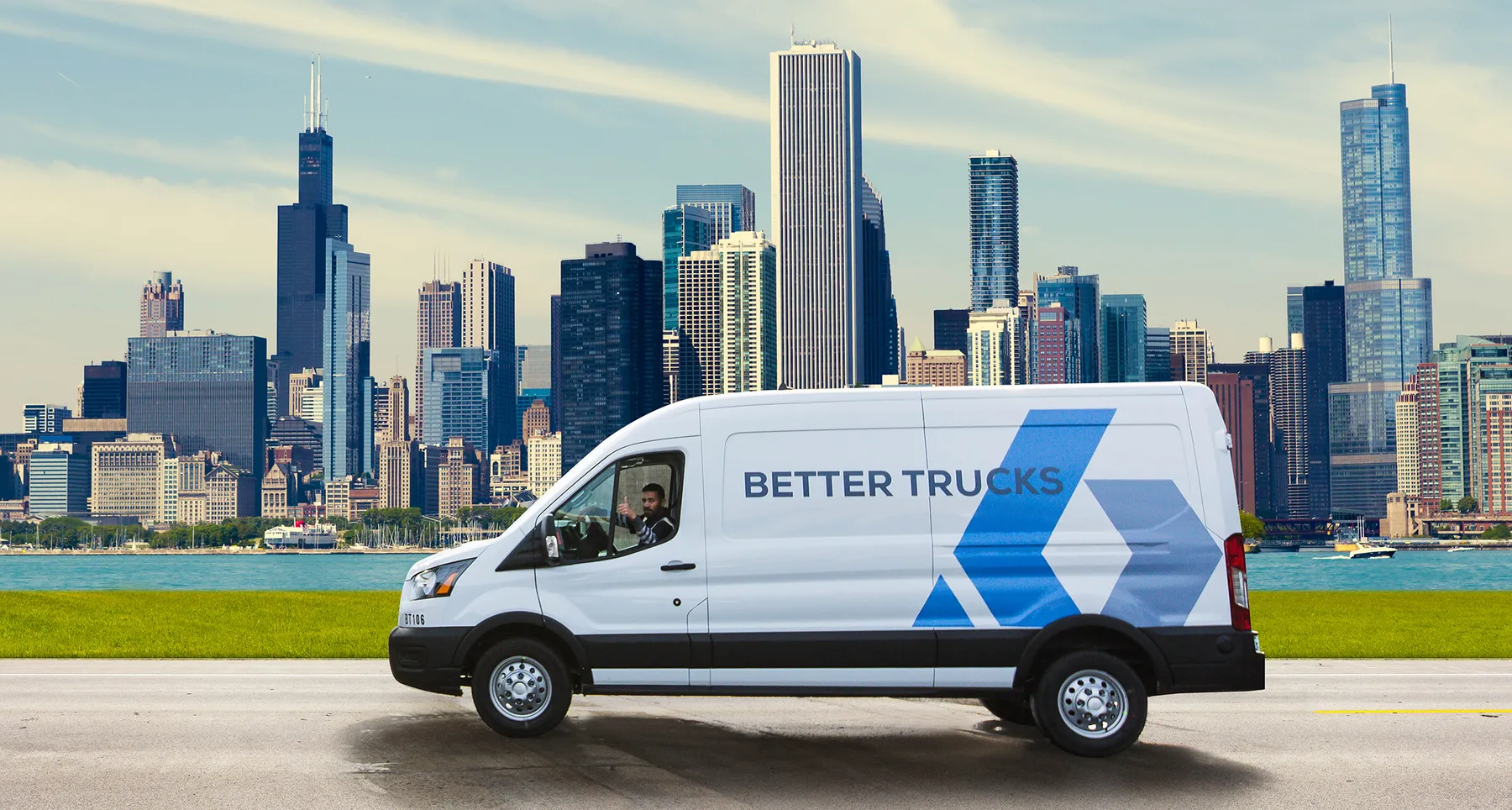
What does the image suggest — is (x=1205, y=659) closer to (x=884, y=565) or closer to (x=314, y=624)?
(x=884, y=565)

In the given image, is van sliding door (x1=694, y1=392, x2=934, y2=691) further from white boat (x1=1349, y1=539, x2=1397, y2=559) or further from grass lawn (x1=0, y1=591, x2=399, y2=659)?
white boat (x1=1349, y1=539, x2=1397, y2=559)

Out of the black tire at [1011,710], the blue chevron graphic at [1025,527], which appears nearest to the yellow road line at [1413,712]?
the black tire at [1011,710]

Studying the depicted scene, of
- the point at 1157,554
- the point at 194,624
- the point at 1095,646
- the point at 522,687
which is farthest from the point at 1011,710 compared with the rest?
the point at 194,624

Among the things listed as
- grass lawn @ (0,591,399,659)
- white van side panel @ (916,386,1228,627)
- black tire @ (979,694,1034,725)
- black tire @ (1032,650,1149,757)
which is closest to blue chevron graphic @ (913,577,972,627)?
white van side panel @ (916,386,1228,627)

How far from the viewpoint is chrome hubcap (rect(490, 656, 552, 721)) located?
34.3ft

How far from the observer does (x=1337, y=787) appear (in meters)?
8.95

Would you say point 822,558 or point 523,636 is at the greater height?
point 822,558

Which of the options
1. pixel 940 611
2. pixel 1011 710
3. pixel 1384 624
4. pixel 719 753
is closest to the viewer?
pixel 719 753

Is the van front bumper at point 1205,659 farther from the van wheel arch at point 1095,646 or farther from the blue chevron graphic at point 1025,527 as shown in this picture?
the blue chevron graphic at point 1025,527

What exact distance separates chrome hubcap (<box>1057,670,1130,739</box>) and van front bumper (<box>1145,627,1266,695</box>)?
380 mm

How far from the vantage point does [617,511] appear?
10.5m

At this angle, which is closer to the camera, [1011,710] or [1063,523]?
[1063,523]

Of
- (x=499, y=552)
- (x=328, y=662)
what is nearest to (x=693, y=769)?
(x=499, y=552)

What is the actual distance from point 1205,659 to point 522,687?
15.5ft
